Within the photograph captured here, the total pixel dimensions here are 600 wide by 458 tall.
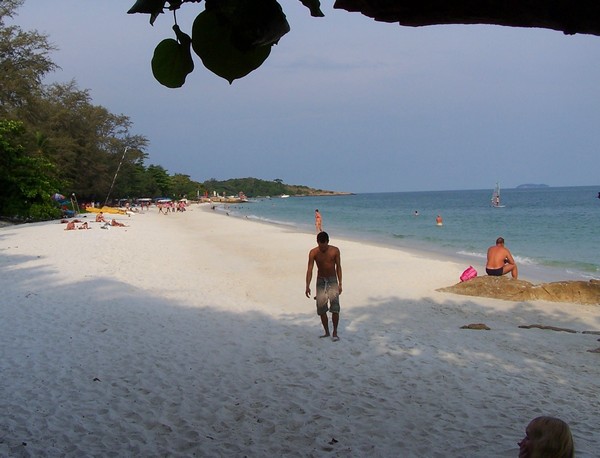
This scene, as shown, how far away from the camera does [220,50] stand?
0.85 meters

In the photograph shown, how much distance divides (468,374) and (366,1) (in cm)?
582

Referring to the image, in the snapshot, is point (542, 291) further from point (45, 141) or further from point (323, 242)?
point (45, 141)

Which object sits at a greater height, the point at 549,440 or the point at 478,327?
the point at 549,440

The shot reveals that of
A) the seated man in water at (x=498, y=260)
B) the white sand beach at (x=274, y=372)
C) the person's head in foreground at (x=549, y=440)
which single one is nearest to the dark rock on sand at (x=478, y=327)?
the white sand beach at (x=274, y=372)

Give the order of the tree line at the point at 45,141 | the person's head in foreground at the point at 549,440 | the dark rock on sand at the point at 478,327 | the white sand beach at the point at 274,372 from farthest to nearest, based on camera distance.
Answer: the tree line at the point at 45,141, the dark rock on sand at the point at 478,327, the white sand beach at the point at 274,372, the person's head in foreground at the point at 549,440

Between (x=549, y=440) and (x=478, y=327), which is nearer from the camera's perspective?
(x=549, y=440)

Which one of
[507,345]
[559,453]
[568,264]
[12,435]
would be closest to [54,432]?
→ [12,435]

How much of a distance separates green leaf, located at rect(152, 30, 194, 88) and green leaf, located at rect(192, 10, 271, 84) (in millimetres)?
26

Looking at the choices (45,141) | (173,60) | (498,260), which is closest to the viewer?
(173,60)

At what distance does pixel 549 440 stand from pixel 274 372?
4010 mm

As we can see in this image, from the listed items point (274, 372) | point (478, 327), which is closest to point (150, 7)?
→ point (274, 372)

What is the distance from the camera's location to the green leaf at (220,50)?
33.2 inches

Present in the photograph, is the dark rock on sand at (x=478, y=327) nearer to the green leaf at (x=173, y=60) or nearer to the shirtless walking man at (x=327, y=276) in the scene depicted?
the shirtless walking man at (x=327, y=276)

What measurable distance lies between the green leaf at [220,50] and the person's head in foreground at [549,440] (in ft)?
7.42
